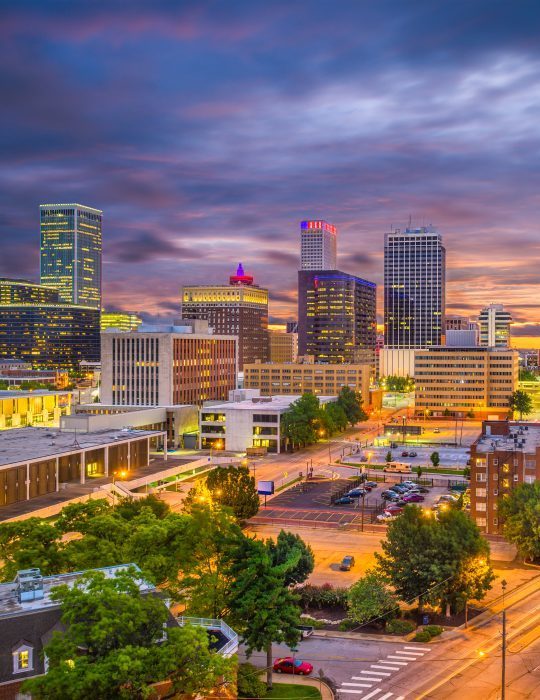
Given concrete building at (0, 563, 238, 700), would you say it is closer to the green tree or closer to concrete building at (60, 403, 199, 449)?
the green tree

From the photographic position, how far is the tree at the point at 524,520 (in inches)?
3044

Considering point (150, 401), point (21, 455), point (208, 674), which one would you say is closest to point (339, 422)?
point (150, 401)

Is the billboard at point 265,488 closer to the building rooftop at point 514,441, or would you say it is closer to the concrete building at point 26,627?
the building rooftop at point 514,441

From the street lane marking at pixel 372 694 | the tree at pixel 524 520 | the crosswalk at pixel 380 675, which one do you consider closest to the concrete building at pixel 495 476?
the tree at pixel 524 520

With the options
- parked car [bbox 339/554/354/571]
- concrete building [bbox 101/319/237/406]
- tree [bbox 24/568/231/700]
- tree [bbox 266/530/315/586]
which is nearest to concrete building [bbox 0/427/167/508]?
parked car [bbox 339/554/354/571]

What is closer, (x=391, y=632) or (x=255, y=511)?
(x=391, y=632)

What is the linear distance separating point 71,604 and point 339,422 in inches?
5964

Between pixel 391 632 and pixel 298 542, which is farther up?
pixel 298 542

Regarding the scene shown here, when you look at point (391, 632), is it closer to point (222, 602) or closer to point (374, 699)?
point (374, 699)

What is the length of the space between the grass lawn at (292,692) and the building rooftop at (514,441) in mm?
50349

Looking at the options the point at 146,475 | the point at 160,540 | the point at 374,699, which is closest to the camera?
the point at 374,699

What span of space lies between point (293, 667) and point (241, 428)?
113065mm

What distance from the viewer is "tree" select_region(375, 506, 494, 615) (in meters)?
64.1

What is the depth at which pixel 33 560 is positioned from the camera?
4928 cm
